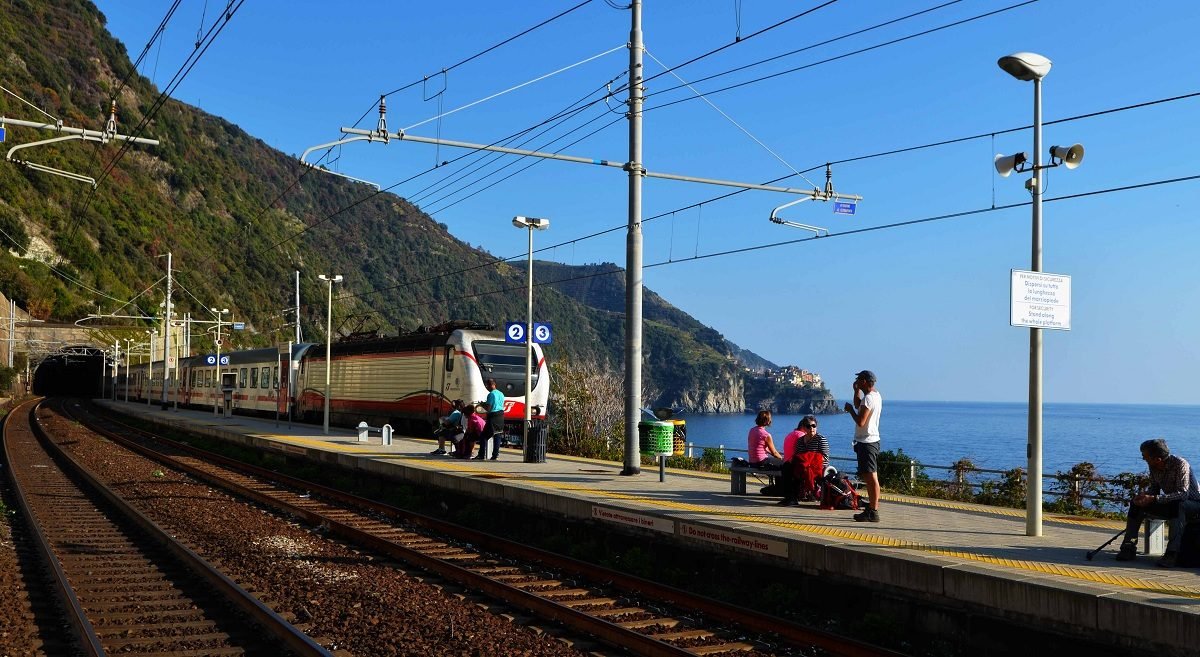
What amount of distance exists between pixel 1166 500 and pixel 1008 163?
3.84m

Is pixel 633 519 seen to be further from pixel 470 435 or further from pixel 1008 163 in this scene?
pixel 470 435

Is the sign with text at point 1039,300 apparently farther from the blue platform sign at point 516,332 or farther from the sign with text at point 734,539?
the blue platform sign at point 516,332

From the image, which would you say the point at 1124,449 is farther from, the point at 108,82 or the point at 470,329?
the point at 108,82

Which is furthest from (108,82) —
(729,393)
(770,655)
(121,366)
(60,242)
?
(770,655)

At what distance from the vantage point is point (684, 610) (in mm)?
Answer: 9359

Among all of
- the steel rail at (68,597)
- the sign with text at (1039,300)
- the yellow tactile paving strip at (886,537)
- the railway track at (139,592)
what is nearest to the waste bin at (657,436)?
the yellow tactile paving strip at (886,537)

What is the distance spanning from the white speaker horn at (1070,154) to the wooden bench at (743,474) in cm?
556

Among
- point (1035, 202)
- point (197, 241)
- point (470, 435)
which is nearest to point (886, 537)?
point (1035, 202)

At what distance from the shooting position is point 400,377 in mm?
31391

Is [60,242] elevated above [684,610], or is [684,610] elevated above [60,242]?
[60,242]

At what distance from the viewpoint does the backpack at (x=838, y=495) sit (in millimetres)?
12648

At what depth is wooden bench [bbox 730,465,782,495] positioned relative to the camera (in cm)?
1383

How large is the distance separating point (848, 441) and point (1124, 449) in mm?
25208

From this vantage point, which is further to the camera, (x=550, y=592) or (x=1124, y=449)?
(x=1124, y=449)
